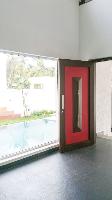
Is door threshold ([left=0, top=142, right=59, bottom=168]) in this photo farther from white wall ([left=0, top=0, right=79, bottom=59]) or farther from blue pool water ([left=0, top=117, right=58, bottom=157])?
white wall ([left=0, top=0, right=79, bottom=59])

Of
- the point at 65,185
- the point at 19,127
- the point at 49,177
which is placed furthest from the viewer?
the point at 19,127

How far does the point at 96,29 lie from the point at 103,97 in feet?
6.86

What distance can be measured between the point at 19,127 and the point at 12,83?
5.56 feet

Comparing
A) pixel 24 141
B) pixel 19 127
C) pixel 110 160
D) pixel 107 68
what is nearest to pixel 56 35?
pixel 107 68

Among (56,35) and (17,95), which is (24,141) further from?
(56,35)

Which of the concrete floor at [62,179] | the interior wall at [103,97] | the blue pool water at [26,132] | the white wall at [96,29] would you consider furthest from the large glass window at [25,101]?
the concrete floor at [62,179]

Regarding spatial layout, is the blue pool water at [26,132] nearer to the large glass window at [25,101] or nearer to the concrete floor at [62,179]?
the large glass window at [25,101]

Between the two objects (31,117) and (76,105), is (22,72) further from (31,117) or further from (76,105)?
(76,105)

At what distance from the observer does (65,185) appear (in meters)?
2.93

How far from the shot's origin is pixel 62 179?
3129 mm

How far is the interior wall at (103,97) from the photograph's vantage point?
18.9ft

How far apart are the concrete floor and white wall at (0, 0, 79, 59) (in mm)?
2136

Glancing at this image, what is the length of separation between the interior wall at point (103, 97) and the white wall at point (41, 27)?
1.28 meters

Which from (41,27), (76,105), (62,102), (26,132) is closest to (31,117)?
(26,132)
